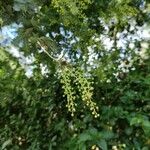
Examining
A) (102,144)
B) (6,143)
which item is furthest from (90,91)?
(6,143)

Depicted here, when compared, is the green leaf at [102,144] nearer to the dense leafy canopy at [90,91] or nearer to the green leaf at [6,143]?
the dense leafy canopy at [90,91]

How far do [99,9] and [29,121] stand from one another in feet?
4.47

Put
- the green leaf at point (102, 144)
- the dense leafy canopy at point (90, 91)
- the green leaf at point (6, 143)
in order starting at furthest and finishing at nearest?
the green leaf at point (6, 143), the green leaf at point (102, 144), the dense leafy canopy at point (90, 91)

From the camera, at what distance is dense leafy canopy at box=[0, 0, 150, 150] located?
2523 millimetres

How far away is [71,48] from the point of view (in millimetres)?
2283

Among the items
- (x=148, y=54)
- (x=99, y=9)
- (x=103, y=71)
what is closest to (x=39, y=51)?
(x=99, y=9)

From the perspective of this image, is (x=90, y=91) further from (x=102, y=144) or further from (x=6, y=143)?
(x=6, y=143)

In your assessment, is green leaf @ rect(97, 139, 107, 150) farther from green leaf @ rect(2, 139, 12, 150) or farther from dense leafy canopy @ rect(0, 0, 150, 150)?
green leaf @ rect(2, 139, 12, 150)

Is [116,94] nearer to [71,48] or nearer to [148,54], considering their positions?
[148,54]

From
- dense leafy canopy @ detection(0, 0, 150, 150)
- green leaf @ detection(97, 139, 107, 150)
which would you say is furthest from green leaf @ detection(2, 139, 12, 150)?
green leaf @ detection(97, 139, 107, 150)

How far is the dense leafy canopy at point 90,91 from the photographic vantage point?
8.28 ft

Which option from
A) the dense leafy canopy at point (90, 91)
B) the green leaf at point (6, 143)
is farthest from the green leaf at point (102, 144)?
the green leaf at point (6, 143)

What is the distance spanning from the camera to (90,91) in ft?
8.79

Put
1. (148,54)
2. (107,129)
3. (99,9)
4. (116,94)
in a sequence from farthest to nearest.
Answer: (148,54), (116,94), (107,129), (99,9)
